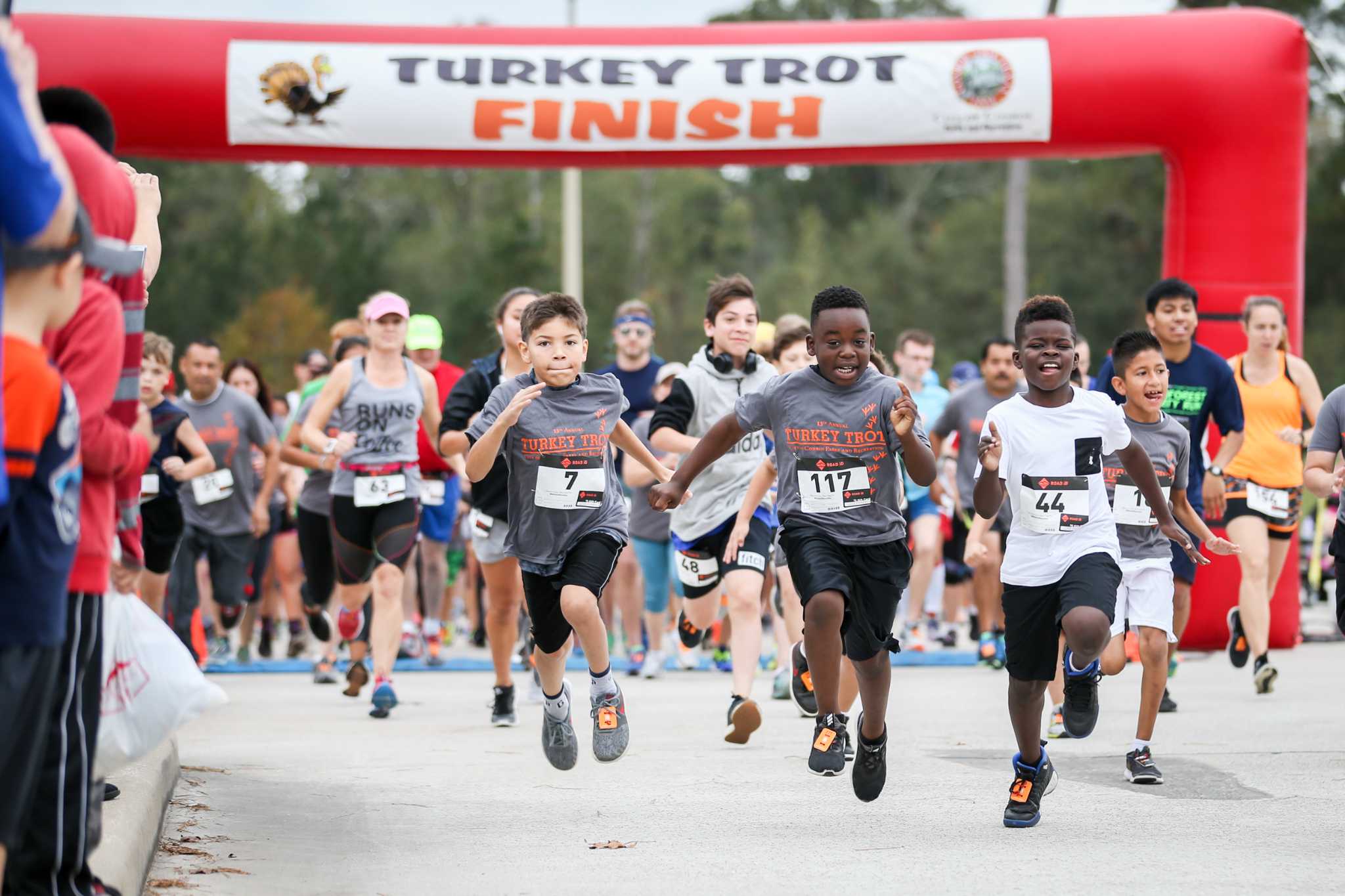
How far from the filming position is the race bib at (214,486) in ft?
36.0

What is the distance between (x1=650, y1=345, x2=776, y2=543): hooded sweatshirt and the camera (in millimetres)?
8430

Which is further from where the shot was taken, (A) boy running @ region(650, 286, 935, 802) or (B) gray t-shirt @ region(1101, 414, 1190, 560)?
(B) gray t-shirt @ region(1101, 414, 1190, 560)

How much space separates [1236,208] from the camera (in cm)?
1163

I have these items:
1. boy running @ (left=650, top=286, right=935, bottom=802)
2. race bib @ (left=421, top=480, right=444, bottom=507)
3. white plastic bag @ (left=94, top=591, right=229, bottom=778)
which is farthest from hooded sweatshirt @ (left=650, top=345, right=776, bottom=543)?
white plastic bag @ (left=94, top=591, right=229, bottom=778)

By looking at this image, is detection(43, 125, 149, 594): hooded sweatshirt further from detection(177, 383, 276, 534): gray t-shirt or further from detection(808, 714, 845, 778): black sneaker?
detection(177, 383, 276, 534): gray t-shirt

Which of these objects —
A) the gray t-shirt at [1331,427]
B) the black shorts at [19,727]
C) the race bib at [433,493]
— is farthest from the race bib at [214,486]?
the black shorts at [19,727]

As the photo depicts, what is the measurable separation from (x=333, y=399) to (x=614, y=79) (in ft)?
11.8

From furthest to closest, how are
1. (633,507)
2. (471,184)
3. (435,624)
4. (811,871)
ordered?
(471,184) → (435,624) → (633,507) → (811,871)

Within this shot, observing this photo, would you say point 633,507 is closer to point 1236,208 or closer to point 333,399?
point 333,399

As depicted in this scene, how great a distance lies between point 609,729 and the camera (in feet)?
20.8

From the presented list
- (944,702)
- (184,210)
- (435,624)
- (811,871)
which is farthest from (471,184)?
(811,871)

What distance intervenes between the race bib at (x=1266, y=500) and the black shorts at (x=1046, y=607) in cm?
432

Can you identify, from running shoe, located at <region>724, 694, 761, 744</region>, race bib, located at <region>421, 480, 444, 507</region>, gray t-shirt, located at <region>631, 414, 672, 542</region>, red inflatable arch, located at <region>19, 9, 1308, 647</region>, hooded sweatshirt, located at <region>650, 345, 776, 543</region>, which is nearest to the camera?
running shoe, located at <region>724, 694, 761, 744</region>

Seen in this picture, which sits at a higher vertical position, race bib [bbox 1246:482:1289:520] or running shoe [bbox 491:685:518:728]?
race bib [bbox 1246:482:1289:520]
